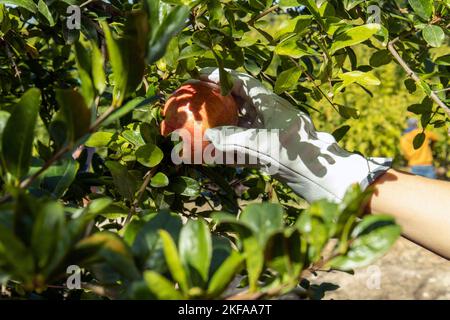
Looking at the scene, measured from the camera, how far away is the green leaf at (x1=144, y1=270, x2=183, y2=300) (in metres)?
0.43

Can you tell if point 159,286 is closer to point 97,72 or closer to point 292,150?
point 97,72

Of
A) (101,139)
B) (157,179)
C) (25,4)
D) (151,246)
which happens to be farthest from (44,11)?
(151,246)

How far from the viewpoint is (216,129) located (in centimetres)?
107

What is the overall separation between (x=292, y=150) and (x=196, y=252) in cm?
71

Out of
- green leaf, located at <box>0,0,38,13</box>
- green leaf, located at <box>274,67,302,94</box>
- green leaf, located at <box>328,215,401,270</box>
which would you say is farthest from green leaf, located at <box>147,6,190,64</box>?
green leaf, located at <box>0,0,38,13</box>

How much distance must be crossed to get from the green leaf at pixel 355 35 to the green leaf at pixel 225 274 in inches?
21.9

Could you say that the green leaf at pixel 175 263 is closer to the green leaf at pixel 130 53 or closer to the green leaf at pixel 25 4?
the green leaf at pixel 130 53

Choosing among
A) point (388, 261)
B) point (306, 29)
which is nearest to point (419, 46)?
point (306, 29)

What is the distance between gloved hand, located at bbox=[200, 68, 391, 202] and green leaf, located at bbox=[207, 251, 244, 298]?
64 cm

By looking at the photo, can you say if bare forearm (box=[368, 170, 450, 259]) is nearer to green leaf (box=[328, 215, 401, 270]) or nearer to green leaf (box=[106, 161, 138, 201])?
green leaf (box=[106, 161, 138, 201])

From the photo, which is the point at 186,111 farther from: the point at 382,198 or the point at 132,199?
the point at 382,198

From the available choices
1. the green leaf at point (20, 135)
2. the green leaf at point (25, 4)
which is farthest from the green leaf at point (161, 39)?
the green leaf at point (25, 4)

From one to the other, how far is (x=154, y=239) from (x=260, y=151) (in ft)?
2.06

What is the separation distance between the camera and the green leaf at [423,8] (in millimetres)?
1016
